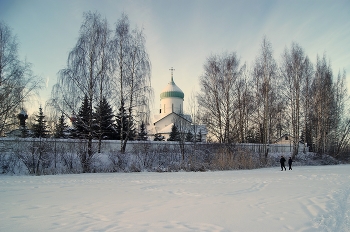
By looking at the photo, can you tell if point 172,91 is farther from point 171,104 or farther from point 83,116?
point 83,116

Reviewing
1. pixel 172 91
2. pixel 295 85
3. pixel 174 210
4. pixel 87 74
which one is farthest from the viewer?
pixel 172 91

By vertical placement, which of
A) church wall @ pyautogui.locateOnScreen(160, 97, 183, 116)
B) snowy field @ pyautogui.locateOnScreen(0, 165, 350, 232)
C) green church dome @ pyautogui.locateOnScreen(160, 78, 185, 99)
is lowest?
snowy field @ pyautogui.locateOnScreen(0, 165, 350, 232)

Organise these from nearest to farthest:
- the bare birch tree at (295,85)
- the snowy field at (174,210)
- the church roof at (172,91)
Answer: the snowy field at (174,210), the bare birch tree at (295,85), the church roof at (172,91)

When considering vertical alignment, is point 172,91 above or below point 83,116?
above

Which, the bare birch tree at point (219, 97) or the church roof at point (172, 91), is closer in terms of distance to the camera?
the bare birch tree at point (219, 97)

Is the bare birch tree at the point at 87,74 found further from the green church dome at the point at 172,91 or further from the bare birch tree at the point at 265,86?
the green church dome at the point at 172,91

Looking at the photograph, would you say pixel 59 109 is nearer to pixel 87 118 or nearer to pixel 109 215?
pixel 87 118

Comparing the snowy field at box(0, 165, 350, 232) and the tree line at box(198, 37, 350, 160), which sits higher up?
the tree line at box(198, 37, 350, 160)

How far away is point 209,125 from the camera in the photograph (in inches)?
878

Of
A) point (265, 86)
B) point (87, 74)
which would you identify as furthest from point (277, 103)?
point (87, 74)

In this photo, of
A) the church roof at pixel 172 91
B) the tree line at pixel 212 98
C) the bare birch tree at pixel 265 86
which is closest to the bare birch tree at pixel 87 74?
the tree line at pixel 212 98

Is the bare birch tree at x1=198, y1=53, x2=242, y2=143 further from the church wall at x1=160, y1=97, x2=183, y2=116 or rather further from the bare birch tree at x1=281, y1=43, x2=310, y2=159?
the church wall at x1=160, y1=97, x2=183, y2=116

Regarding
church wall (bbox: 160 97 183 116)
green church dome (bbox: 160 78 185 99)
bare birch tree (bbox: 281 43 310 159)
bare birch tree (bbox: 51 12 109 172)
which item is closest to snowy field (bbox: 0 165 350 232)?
bare birch tree (bbox: 51 12 109 172)

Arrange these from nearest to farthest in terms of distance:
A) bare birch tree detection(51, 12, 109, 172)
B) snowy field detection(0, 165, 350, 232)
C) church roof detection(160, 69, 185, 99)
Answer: snowy field detection(0, 165, 350, 232), bare birch tree detection(51, 12, 109, 172), church roof detection(160, 69, 185, 99)
